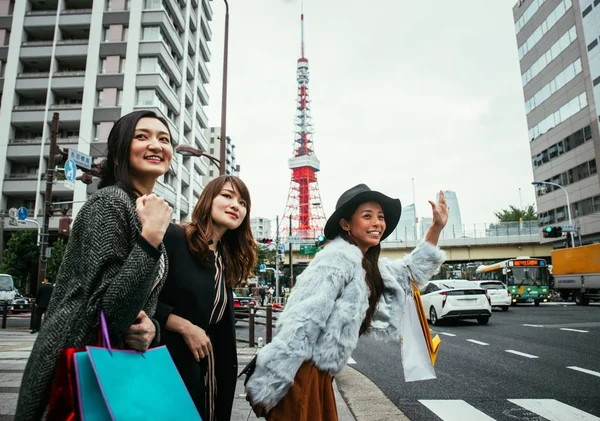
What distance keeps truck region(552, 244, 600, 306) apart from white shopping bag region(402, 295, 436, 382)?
22.2m

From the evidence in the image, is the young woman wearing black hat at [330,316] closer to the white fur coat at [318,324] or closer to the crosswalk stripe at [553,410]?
the white fur coat at [318,324]

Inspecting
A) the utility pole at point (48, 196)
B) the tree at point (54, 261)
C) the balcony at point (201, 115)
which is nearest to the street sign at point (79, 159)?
the utility pole at point (48, 196)

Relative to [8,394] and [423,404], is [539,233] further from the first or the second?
[8,394]

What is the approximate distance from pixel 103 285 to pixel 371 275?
155 cm

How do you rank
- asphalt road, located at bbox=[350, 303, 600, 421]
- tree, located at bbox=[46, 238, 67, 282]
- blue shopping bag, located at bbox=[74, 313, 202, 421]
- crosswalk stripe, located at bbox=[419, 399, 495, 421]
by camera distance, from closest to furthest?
blue shopping bag, located at bbox=[74, 313, 202, 421]
crosswalk stripe, located at bbox=[419, 399, 495, 421]
asphalt road, located at bbox=[350, 303, 600, 421]
tree, located at bbox=[46, 238, 67, 282]

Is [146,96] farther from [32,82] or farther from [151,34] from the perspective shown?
[32,82]

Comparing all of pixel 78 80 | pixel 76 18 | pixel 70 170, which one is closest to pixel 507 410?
pixel 70 170

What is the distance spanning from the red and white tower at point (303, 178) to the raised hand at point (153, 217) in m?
62.0

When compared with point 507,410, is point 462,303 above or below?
above

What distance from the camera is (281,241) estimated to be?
110ft

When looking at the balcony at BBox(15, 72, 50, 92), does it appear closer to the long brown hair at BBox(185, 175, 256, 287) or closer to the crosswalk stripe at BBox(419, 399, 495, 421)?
the crosswalk stripe at BBox(419, 399, 495, 421)

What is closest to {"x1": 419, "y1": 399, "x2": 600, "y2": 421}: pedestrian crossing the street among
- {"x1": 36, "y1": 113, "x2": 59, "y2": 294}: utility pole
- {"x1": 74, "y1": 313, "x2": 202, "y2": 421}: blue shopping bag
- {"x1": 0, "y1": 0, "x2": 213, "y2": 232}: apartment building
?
{"x1": 74, "y1": 313, "x2": 202, "y2": 421}: blue shopping bag

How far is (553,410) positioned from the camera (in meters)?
4.05

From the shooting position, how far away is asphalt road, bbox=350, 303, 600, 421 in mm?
4160
